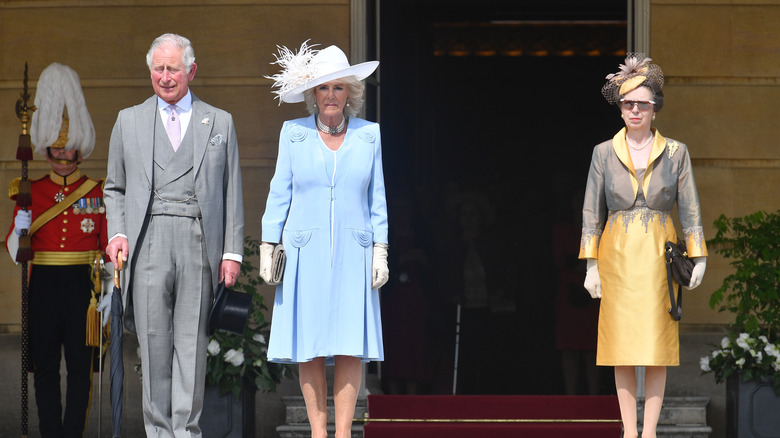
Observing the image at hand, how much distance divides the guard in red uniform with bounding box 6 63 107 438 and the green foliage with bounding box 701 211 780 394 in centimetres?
367

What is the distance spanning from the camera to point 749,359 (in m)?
7.29

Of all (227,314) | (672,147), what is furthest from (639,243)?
(227,314)

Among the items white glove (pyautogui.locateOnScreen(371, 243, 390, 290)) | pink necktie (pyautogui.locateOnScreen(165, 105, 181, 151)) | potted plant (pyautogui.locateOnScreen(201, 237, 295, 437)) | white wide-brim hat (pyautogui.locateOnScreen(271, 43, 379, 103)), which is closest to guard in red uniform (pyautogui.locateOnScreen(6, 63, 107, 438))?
potted plant (pyautogui.locateOnScreen(201, 237, 295, 437))

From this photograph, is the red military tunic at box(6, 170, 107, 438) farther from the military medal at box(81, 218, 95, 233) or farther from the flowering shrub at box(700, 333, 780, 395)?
the flowering shrub at box(700, 333, 780, 395)

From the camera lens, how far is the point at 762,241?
7469 millimetres

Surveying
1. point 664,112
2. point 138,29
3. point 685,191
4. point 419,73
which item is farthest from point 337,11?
point 419,73

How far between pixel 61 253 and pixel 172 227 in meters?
1.53

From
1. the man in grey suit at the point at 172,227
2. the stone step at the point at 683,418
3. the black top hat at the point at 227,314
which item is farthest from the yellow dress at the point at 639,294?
the man in grey suit at the point at 172,227

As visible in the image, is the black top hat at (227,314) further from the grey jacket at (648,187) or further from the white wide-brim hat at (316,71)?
the grey jacket at (648,187)

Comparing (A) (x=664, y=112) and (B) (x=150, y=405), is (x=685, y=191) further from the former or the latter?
(B) (x=150, y=405)

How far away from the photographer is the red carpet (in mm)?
7414

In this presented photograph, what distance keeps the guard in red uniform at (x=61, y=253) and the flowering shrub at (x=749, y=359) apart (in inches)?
145

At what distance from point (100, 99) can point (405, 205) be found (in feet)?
7.75

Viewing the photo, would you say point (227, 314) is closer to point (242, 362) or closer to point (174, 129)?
point (174, 129)
